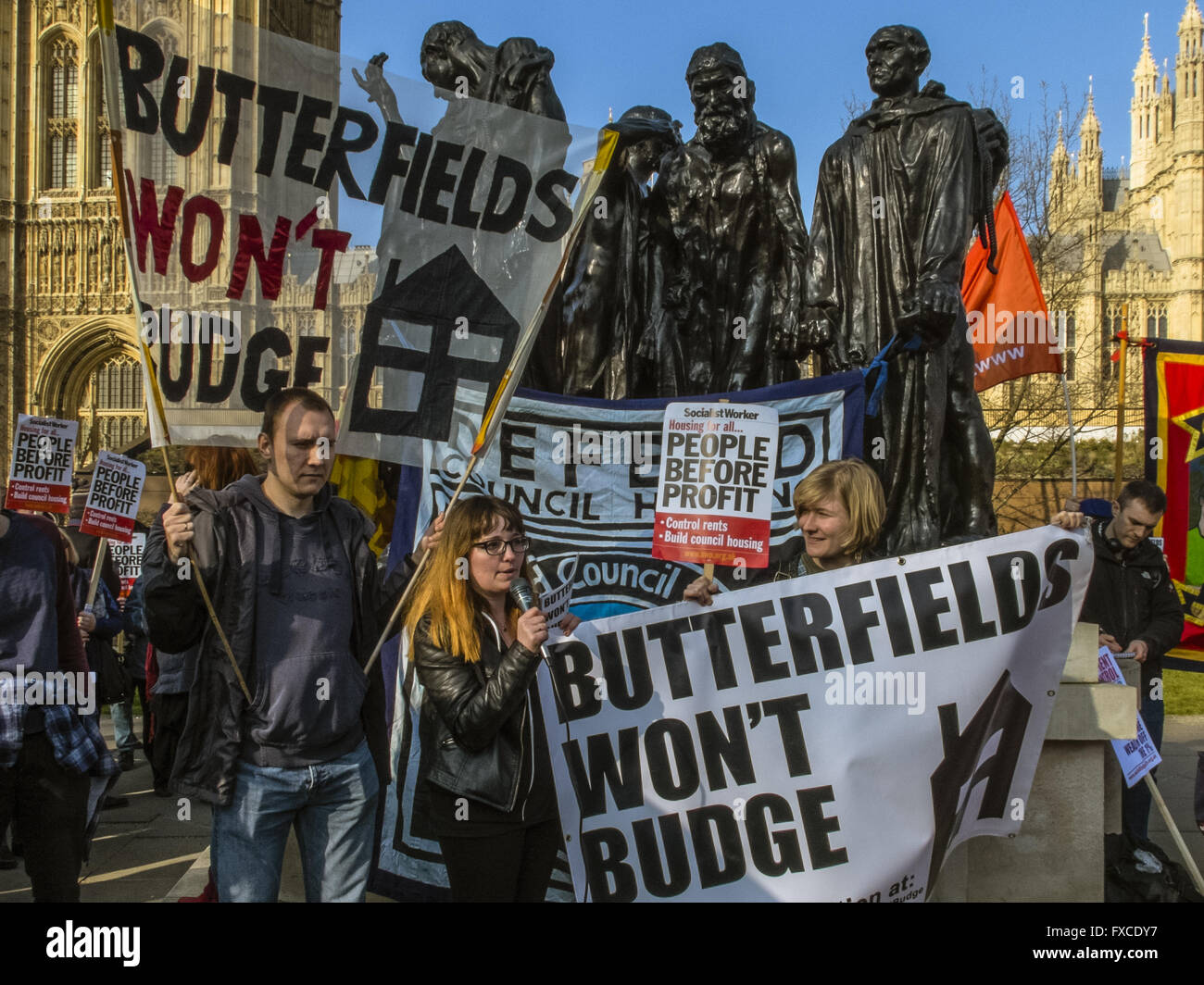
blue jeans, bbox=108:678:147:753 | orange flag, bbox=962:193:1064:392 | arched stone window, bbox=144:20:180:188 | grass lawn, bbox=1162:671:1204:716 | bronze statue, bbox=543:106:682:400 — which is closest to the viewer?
arched stone window, bbox=144:20:180:188

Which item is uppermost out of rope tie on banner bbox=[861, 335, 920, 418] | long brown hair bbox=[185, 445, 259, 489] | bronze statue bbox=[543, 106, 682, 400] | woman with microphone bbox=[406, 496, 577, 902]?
bronze statue bbox=[543, 106, 682, 400]

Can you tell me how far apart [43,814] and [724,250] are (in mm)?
4115

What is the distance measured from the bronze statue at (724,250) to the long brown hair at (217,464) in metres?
2.80

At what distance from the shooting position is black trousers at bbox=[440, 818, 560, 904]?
3.76 metres

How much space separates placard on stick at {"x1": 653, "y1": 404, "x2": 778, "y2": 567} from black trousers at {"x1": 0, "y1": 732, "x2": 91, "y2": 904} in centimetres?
219

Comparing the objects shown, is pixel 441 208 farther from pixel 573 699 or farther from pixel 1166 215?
pixel 1166 215

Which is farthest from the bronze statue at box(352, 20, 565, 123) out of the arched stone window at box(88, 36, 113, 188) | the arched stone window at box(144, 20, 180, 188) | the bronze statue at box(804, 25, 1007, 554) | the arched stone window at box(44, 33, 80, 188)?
the arched stone window at box(44, 33, 80, 188)

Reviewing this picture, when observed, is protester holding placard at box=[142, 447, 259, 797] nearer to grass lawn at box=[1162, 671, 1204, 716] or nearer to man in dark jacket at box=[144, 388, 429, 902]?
man in dark jacket at box=[144, 388, 429, 902]

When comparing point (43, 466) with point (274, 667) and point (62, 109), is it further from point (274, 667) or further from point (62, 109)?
point (62, 109)

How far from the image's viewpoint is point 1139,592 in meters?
6.59

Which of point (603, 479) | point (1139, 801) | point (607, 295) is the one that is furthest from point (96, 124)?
point (1139, 801)

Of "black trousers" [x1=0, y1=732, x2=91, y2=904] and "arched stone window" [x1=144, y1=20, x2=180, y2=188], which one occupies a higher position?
"arched stone window" [x1=144, y1=20, x2=180, y2=188]

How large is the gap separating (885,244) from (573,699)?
9.19 ft

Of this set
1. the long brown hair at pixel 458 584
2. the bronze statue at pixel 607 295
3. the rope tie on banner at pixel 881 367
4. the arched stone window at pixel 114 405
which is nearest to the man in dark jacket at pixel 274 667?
the long brown hair at pixel 458 584
